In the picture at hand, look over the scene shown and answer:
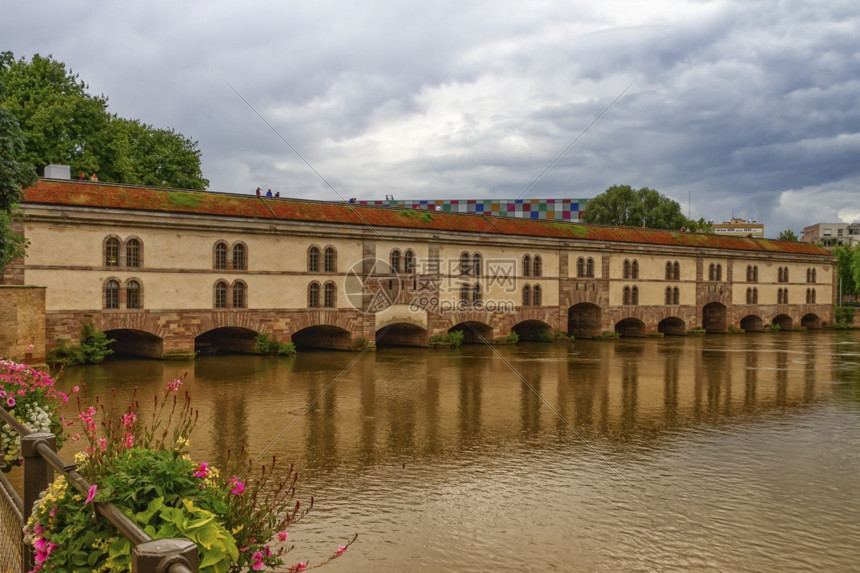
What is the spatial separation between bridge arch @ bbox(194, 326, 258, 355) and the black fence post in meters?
30.4

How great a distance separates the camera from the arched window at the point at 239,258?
34.8 metres

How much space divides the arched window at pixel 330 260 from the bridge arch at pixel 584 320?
19379 millimetres

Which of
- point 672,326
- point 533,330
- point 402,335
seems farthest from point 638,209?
point 402,335

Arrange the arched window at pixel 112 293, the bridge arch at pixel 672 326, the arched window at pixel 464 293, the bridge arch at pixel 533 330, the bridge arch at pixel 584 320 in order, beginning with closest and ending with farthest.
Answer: the arched window at pixel 112 293 < the arched window at pixel 464 293 < the bridge arch at pixel 533 330 < the bridge arch at pixel 584 320 < the bridge arch at pixel 672 326

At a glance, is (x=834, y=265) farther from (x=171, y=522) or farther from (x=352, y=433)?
(x=171, y=522)

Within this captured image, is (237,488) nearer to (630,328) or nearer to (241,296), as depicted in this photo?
(241,296)

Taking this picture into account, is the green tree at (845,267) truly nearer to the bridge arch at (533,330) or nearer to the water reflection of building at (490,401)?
the bridge arch at (533,330)

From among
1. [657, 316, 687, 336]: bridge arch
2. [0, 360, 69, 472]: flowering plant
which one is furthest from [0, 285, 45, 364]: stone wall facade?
[657, 316, 687, 336]: bridge arch

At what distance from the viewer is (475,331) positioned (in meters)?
46.0

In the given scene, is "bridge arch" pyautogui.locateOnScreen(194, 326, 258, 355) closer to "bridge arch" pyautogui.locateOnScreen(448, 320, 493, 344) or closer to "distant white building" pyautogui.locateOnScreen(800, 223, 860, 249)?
"bridge arch" pyautogui.locateOnScreen(448, 320, 493, 344)

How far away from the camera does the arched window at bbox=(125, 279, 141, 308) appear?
3166 cm

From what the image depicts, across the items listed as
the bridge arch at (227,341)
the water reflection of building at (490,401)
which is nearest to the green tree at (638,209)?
the water reflection of building at (490,401)

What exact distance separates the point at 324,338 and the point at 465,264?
9598mm

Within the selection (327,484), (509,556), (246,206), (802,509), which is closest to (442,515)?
(509,556)
